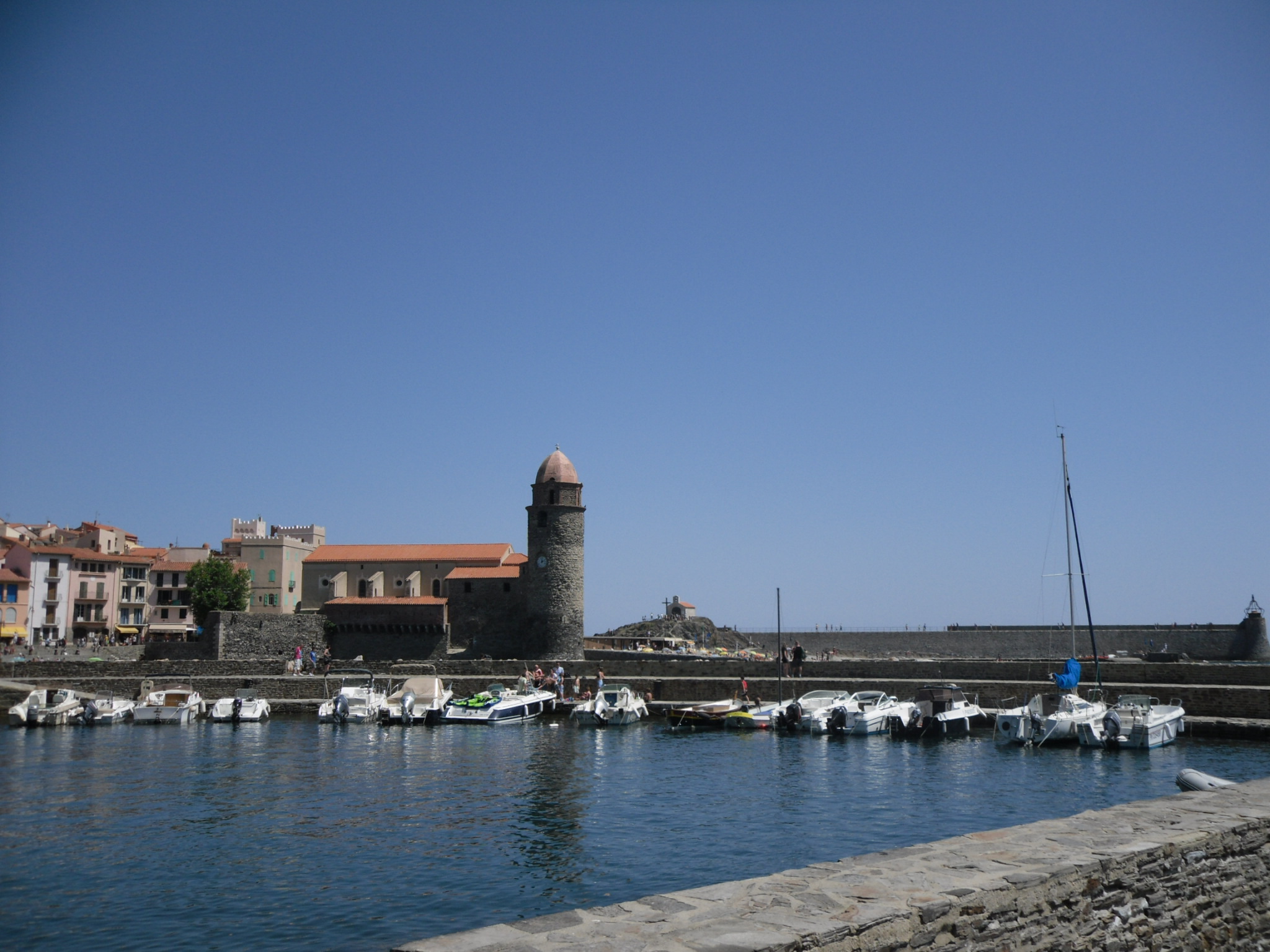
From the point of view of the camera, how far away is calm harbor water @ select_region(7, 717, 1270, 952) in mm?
12320

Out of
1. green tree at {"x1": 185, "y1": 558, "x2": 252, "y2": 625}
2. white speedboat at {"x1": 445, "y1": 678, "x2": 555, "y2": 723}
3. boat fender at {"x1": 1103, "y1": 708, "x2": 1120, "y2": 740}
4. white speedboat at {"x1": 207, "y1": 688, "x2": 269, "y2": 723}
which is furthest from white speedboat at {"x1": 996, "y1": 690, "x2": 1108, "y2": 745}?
green tree at {"x1": 185, "y1": 558, "x2": 252, "y2": 625}

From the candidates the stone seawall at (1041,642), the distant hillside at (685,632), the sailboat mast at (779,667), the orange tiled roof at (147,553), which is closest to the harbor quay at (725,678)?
the sailboat mast at (779,667)

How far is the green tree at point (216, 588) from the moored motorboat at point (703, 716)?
3952 centimetres

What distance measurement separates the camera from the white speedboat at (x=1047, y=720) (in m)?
25.7

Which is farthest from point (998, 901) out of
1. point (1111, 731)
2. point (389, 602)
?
point (389, 602)

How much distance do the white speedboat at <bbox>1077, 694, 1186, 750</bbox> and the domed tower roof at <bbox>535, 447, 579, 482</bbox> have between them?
111 ft

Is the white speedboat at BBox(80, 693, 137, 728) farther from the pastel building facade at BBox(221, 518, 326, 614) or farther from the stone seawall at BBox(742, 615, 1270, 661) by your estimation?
the stone seawall at BBox(742, 615, 1270, 661)

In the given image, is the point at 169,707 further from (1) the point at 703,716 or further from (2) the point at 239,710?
(1) the point at 703,716

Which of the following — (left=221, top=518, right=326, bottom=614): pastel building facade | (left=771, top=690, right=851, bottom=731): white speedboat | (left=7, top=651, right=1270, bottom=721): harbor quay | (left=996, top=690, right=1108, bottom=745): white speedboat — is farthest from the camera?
(left=221, top=518, right=326, bottom=614): pastel building facade

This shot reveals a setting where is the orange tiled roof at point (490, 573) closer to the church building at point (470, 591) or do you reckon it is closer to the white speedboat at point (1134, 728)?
the church building at point (470, 591)

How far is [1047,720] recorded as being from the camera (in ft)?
84.3

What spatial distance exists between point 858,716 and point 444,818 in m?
15.6

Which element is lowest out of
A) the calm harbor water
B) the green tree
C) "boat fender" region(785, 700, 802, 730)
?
the calm harbor water

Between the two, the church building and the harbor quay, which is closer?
the harbor quay
